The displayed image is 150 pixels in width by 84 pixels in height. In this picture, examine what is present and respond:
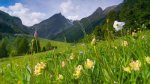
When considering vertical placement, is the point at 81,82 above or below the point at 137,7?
below

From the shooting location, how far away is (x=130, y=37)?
645 cm

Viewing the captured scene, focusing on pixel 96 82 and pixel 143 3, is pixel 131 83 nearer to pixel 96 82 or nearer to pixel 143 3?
pixel 96 82

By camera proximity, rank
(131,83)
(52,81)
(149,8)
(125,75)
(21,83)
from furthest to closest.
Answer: (149,8) → (21,83) → (52,81) → (125,75) → (131,83)

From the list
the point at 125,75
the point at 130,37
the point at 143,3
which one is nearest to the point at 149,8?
the point at 143,3

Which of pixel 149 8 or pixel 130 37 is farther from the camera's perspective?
pixel 149 8

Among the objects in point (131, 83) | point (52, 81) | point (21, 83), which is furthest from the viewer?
point (21, 83)

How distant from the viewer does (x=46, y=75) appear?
459 centimetres

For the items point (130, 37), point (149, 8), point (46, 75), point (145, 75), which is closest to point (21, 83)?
point (46, 75)

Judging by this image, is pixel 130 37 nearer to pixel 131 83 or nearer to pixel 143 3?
pixel 131 83

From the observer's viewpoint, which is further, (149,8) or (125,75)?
(149,8)

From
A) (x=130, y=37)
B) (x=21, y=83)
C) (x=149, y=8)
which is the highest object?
(x=149, y=8)

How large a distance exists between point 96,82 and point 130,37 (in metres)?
2.92

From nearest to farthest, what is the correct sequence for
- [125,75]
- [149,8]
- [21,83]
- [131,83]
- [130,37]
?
[131,83] → [125,75] → [21,83] → [130,37] → [149,8]

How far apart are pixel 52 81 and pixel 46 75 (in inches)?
18.1
